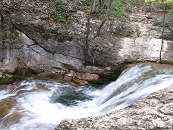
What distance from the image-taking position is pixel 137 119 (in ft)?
11.5

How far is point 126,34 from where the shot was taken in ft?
31.0

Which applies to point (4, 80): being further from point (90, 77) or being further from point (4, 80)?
point (90, 77)

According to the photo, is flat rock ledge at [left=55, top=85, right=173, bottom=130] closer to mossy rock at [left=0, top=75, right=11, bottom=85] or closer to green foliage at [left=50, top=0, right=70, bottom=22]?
mossy rock at [left=0, top=75, right=11, bottom=85]

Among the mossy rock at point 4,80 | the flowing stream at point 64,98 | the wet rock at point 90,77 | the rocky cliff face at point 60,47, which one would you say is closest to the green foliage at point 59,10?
the rocky cliff face at point 60,47

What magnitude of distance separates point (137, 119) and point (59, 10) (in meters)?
6.94

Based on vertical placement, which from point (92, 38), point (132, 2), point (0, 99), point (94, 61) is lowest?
point (0, 99)

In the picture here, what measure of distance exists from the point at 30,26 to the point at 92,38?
2.26m

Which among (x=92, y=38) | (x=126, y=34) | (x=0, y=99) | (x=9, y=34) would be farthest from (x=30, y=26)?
(x=126, y=34)

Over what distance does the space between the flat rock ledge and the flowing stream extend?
151cm

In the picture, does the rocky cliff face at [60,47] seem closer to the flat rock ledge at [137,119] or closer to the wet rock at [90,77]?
the wet rock at [90,77]

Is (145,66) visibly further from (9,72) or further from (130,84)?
(9,72)

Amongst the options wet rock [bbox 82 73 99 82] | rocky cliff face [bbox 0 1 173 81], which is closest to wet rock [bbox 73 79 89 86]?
wet rock [bbox 82 73 99 82]

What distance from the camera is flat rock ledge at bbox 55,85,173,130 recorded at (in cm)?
337

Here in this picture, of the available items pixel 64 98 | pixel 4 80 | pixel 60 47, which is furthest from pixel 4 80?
pixel 60 47
